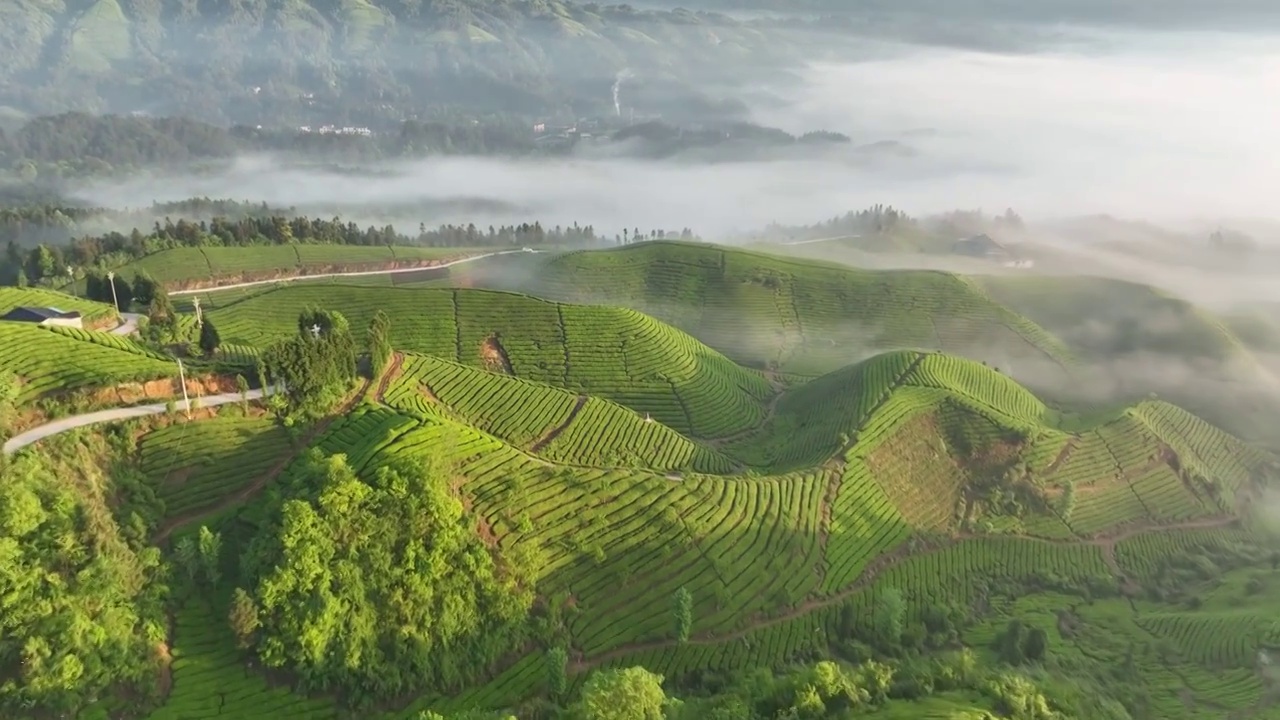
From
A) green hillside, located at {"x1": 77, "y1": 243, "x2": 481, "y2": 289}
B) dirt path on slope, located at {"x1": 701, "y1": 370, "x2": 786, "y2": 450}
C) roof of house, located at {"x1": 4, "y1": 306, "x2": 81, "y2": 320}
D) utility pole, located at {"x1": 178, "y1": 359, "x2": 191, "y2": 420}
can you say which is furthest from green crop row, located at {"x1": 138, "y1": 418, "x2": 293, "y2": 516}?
green hillside, located at {"x1": 77, "y1": 243, "x2": 481, "y2": 289}

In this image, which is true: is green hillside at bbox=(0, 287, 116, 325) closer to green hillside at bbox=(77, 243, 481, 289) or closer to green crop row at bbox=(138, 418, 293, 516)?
green crop row at bbox=(138, 418, 293, 516)

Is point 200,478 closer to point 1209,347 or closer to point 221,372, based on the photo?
point 221,372

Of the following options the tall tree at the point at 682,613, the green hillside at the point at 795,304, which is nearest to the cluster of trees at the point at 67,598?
the tall tree at the point at 682,613

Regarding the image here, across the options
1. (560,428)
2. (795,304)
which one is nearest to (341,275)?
(795,304)

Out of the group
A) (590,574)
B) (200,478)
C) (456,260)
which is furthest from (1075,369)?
(200,478)

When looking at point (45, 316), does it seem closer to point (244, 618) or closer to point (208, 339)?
point (208, 339)
